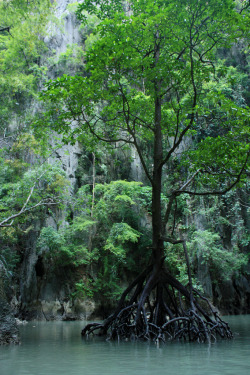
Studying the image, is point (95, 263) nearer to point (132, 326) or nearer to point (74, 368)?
point (132, 326)

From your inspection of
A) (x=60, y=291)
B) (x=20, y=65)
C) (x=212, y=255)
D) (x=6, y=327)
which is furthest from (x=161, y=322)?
(x=20, y=65)

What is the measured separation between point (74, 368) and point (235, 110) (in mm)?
5828

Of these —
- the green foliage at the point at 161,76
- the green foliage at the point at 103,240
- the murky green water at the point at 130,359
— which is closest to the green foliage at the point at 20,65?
the green foliage at the point at 103,240

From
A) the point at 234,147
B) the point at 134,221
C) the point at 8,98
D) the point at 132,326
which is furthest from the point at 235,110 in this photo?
the point at 8,98

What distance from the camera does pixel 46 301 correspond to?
696 inches

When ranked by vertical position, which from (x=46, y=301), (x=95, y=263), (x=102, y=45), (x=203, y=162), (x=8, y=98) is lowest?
(x=46, y=301)

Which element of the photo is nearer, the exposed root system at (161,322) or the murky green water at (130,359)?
the murky green water at (130,359)

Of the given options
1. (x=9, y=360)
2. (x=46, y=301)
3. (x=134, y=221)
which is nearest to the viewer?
(x=9, y=360)

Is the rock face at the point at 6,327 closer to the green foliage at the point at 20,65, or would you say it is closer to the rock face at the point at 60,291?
the rock face at the point at 60,291

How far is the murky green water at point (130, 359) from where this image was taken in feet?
13.5

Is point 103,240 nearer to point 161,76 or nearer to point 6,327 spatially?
point 6,327

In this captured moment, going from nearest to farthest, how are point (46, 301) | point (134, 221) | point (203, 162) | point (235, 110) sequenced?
1. point (235, 110)
2. point (203, 162)
3. point (46, 301)
4. point (134, 221)

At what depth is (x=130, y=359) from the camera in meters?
4.99

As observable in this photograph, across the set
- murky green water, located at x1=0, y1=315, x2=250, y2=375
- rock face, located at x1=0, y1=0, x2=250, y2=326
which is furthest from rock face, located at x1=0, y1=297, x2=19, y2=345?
rock face, located at x1=0, y1=0, x2=250, y2=326
